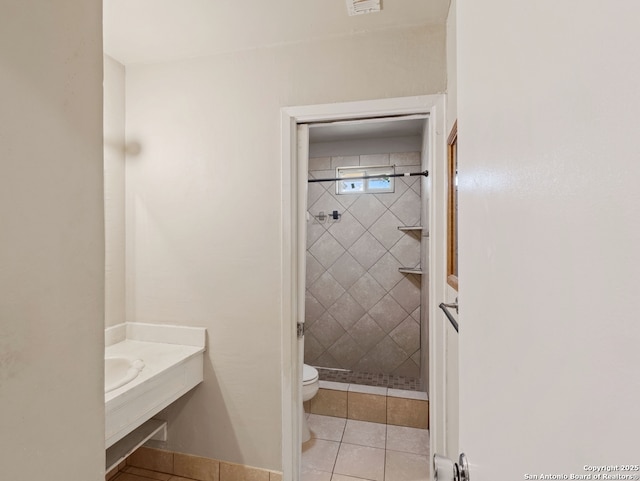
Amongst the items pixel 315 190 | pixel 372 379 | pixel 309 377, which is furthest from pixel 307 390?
pixel 315 190

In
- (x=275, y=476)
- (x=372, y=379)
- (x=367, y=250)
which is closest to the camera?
(x=275, y=476)

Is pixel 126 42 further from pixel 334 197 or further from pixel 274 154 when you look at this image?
pixel 334 197

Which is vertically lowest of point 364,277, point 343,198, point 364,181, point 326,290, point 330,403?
point 330,403

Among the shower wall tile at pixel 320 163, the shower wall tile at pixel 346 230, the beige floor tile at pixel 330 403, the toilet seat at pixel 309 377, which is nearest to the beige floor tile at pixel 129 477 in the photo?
the toilet seat at pixel 309 377

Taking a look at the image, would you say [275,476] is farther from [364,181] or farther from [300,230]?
[364,181]

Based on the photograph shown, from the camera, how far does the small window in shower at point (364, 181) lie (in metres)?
2.93

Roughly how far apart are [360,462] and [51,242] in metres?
2.00

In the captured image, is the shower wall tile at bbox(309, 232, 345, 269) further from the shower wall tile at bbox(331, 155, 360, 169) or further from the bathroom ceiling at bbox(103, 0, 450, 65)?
the bathroom ceiling at bbox(103, 0, 450, 65)

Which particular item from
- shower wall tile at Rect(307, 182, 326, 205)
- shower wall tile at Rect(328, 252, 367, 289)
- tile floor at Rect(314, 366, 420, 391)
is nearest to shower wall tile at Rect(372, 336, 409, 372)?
tile floor at Rect(314, 366, 420, 391)

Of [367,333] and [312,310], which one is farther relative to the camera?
[312,310]

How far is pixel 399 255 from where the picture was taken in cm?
290

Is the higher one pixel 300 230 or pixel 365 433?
pixel 300 230

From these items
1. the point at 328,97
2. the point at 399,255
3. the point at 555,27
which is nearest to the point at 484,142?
the point at 555,27

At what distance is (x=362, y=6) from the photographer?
1.37 metres
